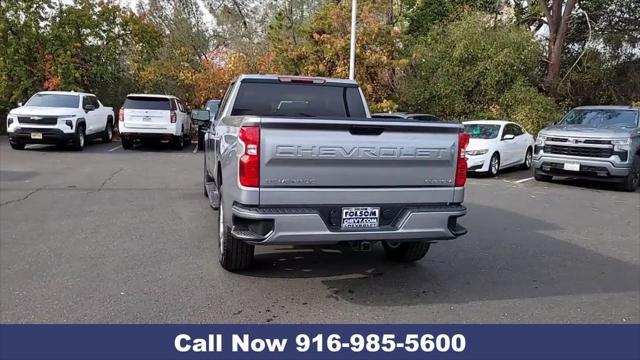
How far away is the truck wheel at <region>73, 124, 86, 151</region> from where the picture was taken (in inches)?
657

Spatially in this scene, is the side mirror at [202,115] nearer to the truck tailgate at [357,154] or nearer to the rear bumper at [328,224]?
the rear bumper at [328,224]

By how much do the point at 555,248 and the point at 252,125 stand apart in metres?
4.53

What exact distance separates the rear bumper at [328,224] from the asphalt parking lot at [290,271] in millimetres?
613

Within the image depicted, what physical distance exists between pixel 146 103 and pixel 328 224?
14504mm

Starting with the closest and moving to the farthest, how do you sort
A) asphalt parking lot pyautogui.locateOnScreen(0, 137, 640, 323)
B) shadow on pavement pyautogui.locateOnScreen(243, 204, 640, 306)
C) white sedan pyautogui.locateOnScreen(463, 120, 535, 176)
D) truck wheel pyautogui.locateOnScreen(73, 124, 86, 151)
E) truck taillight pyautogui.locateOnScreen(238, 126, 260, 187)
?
truck taillight pyautogui.locateOnScreen(238, 126, 260, 187), asphalt parking lot pyautogui.locateOnScreen(0, 137, 640, 323), shadow on pavement pyautogui.locateOnScreen(243, 204, 640, 306), white sedan pyautogui.locateOnScreen(463, 120, 535, 176), truck wheel pyautogui.locateOnScreen(73, 124, 86, 151)

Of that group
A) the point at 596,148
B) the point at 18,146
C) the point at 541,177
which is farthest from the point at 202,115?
the point at 18,146

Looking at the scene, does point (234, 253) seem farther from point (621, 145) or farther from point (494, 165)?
point (494, 165)

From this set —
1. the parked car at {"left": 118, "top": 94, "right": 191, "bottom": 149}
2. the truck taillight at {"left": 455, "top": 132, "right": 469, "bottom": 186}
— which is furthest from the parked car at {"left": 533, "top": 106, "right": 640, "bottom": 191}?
the parked car at {"left": 118, "top": 94, "right": 191, "bottom": 149}

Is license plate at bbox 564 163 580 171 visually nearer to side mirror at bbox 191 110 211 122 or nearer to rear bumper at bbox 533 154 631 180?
rear bumper at bbox 533 154 631 180

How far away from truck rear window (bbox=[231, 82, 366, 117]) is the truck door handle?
217cm

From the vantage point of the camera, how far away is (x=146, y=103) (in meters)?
17.7

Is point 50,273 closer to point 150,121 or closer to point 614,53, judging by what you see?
point 150,121

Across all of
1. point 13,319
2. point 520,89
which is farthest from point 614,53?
point 13,319

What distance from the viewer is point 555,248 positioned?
6.98 metres
